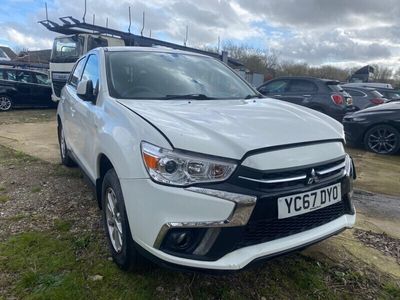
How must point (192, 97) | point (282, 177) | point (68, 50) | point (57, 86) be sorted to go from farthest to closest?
point (57, 86)
point (68, 50)
point (192, 97)
point (282, 177)

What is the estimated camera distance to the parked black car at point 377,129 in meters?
7.00

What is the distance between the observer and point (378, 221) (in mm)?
3682

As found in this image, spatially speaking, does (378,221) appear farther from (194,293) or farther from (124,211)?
(124,211)

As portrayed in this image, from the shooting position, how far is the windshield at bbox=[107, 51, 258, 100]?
3.05 meters

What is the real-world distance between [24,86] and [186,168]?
42.7 feet

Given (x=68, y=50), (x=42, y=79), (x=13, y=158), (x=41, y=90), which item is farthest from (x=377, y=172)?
(x=42, y=79)

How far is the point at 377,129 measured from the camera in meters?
7.18

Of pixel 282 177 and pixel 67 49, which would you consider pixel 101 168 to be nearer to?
pixel 282 177

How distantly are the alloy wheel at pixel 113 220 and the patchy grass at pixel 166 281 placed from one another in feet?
0.65

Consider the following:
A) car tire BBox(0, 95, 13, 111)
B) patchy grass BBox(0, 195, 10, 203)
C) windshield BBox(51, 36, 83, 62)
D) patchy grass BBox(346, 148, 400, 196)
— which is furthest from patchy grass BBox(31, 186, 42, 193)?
car tire BBox(0, 95, 13, 111)

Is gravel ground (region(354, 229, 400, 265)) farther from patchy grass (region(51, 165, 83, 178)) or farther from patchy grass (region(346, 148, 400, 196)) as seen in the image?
patchy grass (region(51, 165, 83, 178))

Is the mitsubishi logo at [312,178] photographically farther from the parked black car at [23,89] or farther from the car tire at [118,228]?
the parked black car at [23,89]

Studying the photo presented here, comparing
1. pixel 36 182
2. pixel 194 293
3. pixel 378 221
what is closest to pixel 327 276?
pixel 194 293

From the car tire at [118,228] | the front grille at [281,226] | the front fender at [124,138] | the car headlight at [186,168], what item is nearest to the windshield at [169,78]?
the front fender at [124,138]
